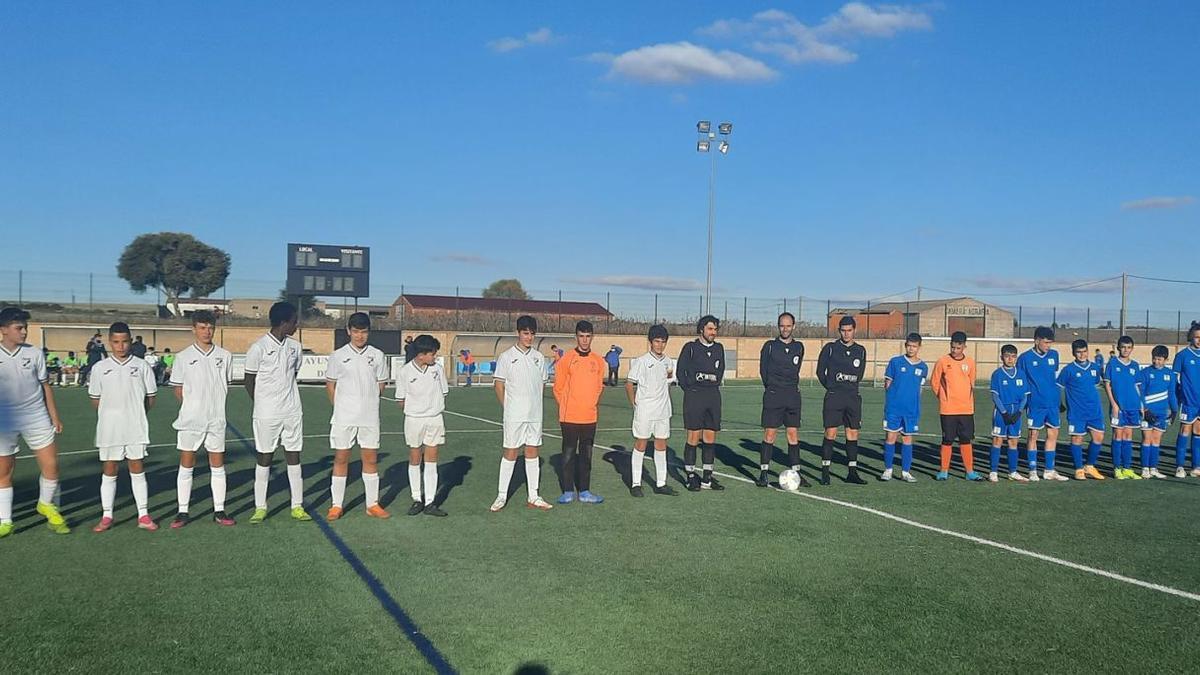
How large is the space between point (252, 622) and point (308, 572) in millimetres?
1153

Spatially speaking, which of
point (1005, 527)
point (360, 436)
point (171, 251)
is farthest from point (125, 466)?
point (171, 251)

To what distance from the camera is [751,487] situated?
10922 mm

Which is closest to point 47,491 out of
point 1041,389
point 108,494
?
point 108,494

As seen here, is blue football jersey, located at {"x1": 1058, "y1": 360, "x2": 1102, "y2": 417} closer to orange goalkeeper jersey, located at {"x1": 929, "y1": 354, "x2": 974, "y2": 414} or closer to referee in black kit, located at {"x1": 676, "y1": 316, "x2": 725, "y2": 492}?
orange goalkeeper jersey, located at {"x1": 929, "y1": 354, "x2": 974, "y2": 414}

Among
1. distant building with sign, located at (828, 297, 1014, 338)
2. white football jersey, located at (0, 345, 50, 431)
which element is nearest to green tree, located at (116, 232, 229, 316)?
distant building with sign, located at (828, 297, 1014, 338)

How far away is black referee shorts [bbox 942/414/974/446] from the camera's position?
11.7m

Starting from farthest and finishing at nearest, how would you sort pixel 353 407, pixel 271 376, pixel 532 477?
1. pixel 532 477
2. pixel 353 407
3. pixel 271 376

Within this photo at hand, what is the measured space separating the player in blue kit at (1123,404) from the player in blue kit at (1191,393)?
0.56 m

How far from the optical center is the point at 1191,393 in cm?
1236

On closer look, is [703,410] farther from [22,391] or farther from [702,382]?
[22,391]

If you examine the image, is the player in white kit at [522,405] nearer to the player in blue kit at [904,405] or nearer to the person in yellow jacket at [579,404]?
the person in yellow jacket at [579,404]

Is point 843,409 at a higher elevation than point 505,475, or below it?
higher

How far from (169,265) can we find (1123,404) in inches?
3142

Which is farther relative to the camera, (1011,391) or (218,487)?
(1011,391)
